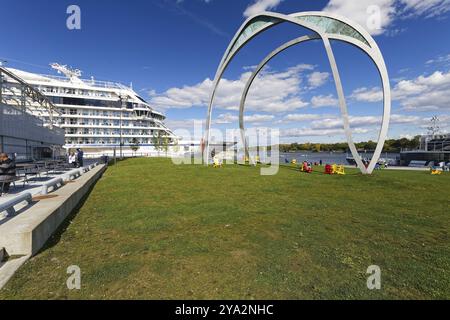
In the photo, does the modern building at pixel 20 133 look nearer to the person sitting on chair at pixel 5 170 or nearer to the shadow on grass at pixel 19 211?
the person sitting on chair at pixel 5 170

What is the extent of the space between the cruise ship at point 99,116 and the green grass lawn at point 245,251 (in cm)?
5501

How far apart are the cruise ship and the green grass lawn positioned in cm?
5501

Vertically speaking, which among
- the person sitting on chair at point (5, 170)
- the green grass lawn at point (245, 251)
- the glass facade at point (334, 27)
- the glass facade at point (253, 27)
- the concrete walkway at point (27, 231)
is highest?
the glass facade at point (253, 27)

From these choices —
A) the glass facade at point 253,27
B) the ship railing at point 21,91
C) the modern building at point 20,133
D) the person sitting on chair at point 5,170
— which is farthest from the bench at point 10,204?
the glass facade at point 253,27

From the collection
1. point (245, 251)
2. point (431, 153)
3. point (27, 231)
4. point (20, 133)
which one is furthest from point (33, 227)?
point (431, 153)

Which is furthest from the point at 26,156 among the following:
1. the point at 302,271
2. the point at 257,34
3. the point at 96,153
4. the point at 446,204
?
the point at 96,153

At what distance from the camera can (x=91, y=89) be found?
197ft

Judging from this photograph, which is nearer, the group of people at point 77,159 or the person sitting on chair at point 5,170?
the person sitting on chair at point 5,170

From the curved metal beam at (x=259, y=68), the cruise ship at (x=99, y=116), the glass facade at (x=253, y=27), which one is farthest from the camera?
the cruise ship at (x=99, y=116)

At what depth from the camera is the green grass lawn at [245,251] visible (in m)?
3.36

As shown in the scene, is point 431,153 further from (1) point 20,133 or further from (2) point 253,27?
(1) point 20,133

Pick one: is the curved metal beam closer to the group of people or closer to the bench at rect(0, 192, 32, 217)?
the group of people

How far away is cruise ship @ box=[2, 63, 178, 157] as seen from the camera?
5647 cm

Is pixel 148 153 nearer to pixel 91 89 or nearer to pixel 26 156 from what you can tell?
pixel 91 89
